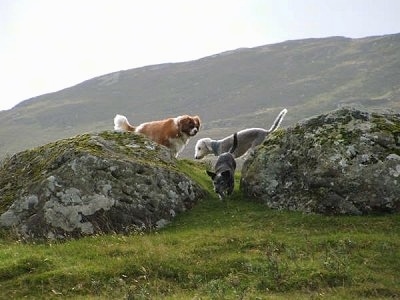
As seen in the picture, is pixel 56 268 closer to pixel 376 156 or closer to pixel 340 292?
pixel 340 292

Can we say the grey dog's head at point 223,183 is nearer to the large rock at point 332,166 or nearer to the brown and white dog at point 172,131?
the large rock at point 332,166

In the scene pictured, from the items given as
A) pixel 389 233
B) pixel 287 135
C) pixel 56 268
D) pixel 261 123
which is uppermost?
pixel 287 135

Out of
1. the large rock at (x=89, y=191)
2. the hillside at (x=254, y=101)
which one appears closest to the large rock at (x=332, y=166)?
the large rock at (x=89, y=191)

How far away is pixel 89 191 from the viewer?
613 inches

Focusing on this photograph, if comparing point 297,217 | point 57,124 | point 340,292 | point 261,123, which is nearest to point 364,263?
point 340,292

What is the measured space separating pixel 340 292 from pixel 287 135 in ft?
26.3

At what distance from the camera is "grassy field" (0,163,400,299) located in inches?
426

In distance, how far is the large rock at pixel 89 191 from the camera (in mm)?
15070

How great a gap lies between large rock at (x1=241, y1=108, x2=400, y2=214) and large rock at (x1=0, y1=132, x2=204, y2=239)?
2540mm

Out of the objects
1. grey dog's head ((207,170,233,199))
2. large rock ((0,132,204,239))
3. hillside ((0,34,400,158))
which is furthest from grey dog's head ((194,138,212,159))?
hillside ((0,34,400,158))

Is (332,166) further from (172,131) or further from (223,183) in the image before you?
(172,131)

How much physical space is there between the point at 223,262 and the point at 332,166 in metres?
5.42

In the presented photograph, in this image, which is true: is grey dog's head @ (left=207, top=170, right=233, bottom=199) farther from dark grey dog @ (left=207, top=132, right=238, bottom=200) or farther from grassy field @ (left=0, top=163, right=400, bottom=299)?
grassy field @ (left=0, top=163, right=400, bottom=299)

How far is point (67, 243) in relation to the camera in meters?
14.0
